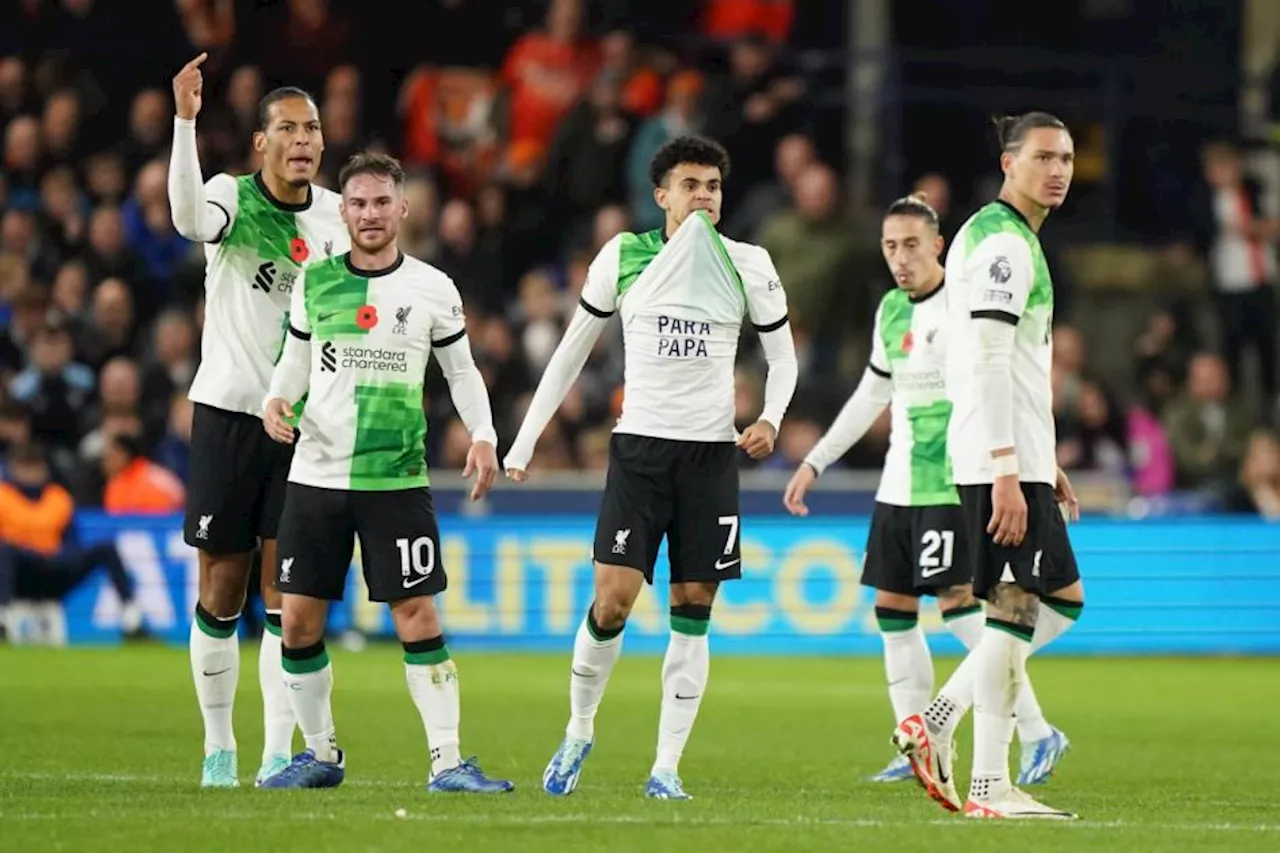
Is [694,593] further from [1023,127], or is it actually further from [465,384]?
[1023,127]

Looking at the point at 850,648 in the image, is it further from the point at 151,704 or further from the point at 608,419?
the point at 151,704

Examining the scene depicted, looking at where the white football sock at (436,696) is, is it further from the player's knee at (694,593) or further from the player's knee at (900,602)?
the player's knee at (900,602)

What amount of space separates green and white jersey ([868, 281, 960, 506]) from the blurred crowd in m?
8.32

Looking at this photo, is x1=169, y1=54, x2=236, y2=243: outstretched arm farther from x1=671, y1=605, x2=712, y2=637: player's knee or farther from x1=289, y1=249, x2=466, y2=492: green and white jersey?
x1=671, y1=605, x2=712, y2=637: player's knee

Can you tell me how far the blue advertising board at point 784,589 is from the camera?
1986 centimetres

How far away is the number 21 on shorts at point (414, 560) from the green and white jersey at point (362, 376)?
0.74 feet

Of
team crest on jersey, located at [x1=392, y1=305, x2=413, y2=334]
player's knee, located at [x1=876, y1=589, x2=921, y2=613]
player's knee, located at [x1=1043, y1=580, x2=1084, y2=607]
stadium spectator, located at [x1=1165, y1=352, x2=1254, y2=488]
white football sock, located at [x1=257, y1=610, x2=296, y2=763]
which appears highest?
team crest on jersey, located at [x1=392, y1=305, x2=413, y2=334]

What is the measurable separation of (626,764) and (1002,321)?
3685mm

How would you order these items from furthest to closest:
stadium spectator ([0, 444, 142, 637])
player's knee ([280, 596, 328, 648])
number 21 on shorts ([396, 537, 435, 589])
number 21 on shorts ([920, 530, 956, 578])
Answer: stadium spectator ([0, 444, 142, 637]) < number 21 on shorts ([920, 530, 956, 578]) < player's knee ([280, 596, 328, 648]) < number 21 on shorts ([396, 537, 435, 589])

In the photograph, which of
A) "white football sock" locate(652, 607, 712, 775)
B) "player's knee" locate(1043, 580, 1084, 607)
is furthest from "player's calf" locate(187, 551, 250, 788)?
"player's knee" locate(1043, 580, 1084, 607)

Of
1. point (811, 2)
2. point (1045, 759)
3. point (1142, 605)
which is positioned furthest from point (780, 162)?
point (1045, 759)

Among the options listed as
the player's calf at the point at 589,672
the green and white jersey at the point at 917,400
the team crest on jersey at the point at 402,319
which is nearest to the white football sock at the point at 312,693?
the player's calf at the point at 589,672

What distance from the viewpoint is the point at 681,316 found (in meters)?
10.4

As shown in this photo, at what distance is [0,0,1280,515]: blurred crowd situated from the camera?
21.4 metres
